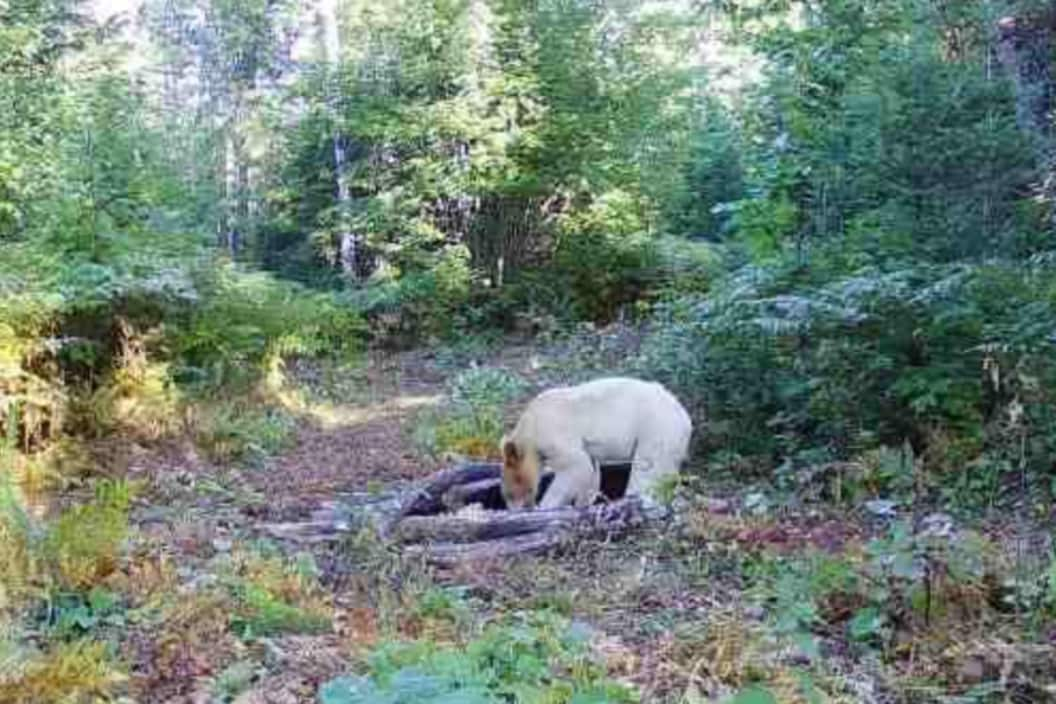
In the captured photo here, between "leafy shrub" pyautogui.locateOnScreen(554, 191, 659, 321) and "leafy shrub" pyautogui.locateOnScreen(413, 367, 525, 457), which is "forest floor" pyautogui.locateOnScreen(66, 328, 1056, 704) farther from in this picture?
"leafy shrub" pyautogui.locateOnScreen(554, 191, 659, 321)

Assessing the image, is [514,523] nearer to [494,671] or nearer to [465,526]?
[465,526]

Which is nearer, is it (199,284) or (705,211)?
(199,284)

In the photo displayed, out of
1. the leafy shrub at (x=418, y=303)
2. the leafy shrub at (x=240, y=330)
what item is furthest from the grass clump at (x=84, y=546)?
the leafy shrub at (x=418, y=303)

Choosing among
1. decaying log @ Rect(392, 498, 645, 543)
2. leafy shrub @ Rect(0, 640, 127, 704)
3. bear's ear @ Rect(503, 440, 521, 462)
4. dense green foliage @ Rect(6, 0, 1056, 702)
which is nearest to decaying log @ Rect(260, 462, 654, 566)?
decaying log @ Rect(392, 498, 645, 543)

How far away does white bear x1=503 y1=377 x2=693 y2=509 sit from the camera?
252 inches

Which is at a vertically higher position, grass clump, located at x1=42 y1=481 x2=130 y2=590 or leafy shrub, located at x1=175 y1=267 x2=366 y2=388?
leafy shrub, located at x1=175 y1=267 x2=366 y2=388

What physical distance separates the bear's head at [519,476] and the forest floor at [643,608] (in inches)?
34.7

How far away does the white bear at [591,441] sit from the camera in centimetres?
640

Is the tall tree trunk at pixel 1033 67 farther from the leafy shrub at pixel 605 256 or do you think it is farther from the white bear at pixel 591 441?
the leafy shrub at pixel 605 256

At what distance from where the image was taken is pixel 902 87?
8.45 meters

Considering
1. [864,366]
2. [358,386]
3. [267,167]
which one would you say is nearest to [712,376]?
[864,366]

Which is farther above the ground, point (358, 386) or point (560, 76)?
point (560, 76)

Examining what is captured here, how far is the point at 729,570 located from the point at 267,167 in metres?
17.4

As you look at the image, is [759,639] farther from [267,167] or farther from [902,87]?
[267,167]
